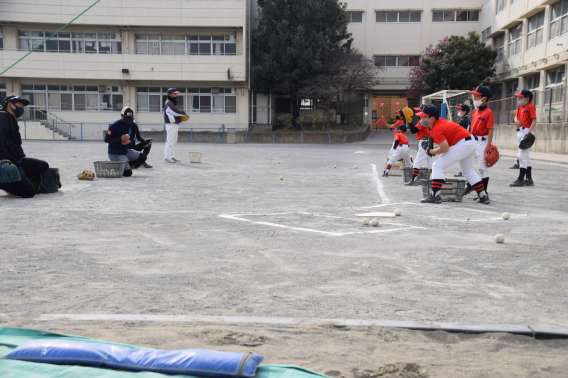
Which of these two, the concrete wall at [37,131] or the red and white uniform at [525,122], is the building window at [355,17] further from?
the red and white uniform at [525,122]

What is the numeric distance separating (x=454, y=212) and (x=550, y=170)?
33.4 feet

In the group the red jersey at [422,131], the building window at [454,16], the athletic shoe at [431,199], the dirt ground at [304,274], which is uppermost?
the building window at [454,16]

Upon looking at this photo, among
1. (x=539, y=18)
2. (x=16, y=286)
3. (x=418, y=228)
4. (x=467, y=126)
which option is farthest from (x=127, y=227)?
(x=539, y=18)

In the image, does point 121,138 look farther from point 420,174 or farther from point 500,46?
point 500,46

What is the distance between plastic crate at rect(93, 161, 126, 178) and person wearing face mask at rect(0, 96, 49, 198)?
301 cm

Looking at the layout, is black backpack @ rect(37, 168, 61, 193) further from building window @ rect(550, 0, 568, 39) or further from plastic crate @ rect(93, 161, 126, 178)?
building window @ rect(550, 0, 568, 39)

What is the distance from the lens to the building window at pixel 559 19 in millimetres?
28266

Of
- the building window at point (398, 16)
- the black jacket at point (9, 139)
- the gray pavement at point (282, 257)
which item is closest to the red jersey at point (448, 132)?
the gray pavement at point (282, 257)

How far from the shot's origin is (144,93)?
46.3 m

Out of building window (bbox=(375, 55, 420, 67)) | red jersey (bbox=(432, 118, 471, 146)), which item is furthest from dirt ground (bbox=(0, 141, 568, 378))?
building window (bbox=(375, 55, 420, 67))

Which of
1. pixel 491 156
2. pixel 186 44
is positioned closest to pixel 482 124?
pixel 491 156

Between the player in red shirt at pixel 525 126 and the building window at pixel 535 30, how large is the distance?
22.2 meters

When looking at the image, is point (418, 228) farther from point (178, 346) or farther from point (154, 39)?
point (154, 39)

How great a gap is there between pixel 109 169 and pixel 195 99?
34331mm
